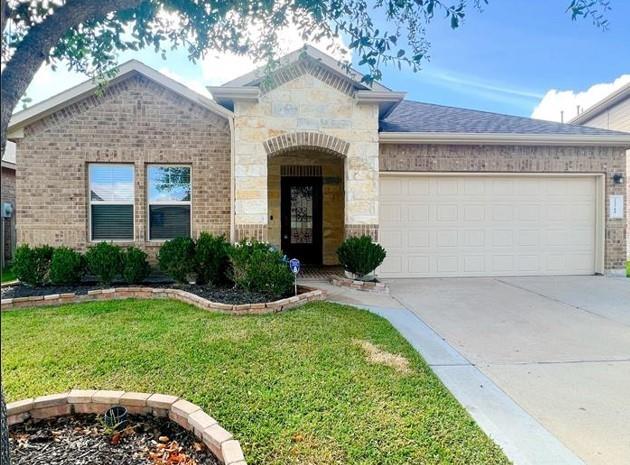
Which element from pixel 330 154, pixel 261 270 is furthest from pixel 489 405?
pixel 330 154

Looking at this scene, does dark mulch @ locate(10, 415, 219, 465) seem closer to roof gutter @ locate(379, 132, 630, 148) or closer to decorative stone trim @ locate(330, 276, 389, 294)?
decorative stone trim @ locate(330, 276, 389, 294)

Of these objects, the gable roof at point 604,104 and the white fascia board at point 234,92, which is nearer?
Answer: the white fascia board at point 234,92

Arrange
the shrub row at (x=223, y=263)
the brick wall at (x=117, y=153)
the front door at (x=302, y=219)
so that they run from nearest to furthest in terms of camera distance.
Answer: the shrub row at (x=223, y=263)
the brick wall at (x=117, y=153)
the front door at (x=302, y=219)

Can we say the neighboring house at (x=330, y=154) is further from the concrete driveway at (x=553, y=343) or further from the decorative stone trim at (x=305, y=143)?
the concrete driveway at (x=553, y=343)

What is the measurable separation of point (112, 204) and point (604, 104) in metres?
18.3

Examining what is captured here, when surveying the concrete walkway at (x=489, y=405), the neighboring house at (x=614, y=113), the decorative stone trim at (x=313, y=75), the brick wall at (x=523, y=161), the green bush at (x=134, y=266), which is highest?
the neighboring house at (x=614, y=113)

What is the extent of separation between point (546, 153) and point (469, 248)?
10.1ft

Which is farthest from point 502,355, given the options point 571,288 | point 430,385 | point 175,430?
point 571,288

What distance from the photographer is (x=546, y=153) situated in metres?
10.7

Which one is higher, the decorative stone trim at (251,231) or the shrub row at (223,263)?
the decorative stone trim at (251,231)

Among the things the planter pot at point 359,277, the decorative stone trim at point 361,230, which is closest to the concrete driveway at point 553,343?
the planter pot at point 359,277

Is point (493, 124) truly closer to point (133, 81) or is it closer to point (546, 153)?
point (546, 153)

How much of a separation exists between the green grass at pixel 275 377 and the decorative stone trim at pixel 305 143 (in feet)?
12.9

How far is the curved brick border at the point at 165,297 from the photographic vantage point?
271 inches
